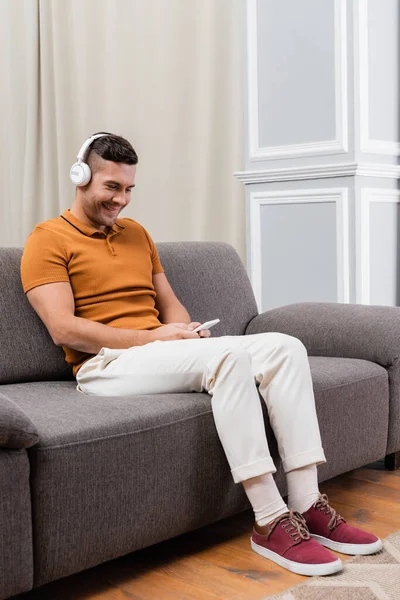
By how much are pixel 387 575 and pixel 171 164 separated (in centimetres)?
321

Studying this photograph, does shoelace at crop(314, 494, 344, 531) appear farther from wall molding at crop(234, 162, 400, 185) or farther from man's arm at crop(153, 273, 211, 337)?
wall molding at crop(234, 162, 400, 185)

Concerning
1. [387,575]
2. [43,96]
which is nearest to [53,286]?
[387,575]

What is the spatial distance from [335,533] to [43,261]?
0.94 m

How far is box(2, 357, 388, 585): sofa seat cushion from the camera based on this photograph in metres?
1.57

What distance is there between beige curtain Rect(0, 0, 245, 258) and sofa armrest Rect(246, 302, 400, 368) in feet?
5.59

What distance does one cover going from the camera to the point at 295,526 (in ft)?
5.86

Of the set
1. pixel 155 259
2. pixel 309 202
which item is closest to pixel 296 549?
pixel 155 259

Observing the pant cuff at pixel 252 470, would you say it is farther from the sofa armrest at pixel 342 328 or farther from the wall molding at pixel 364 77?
the wall molding at pixel 364 77

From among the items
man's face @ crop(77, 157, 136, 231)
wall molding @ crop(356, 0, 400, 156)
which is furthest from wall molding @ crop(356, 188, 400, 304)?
man's face @ crop(77, 157, 136, 231)

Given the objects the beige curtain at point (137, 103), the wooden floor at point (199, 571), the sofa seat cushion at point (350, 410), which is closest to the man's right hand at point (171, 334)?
the sofa seat cushion at point (350, 410)

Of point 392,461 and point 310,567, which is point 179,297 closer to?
point 392,461

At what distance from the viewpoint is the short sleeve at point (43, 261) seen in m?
2.04

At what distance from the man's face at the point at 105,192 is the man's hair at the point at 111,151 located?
0.01 meters

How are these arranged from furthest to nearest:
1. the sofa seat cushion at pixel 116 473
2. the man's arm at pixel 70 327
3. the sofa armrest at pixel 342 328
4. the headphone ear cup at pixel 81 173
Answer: the sofa armrest at pixel 342 328, the headphone ear cup at pixel 81 173, the man's arm at pixel 70 327, the sofa seat cushion at pixel 116 473
